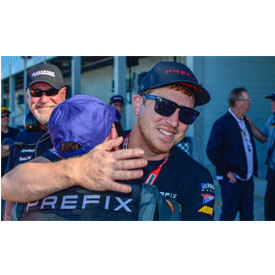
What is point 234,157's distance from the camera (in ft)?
14.1

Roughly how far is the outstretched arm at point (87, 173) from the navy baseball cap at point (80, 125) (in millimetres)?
56

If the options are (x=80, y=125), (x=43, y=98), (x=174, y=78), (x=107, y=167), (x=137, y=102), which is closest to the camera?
(x=107, y=167)

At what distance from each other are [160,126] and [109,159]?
87cm

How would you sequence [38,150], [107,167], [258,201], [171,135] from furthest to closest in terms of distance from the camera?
1. [258,201]
2. [38,150]
3. [171,135]
4. [107,167]

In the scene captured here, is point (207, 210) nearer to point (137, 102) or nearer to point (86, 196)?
point (86, 196)

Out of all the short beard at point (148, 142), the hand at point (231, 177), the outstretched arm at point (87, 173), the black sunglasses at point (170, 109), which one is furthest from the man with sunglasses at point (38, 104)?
the hand at point (231, 177)

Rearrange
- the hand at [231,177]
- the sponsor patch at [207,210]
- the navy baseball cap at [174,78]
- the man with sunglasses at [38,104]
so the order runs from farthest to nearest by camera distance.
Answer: the hand at [231,177], the man with sunglasses at [38,104], the navy baseball cap at [174,78], the sponsor patch at [207,210]

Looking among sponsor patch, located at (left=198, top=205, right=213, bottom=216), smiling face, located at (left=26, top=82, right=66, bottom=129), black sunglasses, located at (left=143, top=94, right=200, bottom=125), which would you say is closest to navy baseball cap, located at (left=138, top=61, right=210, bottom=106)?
black sunglasses, located at (left=143, top=94, right=200, bottom=125)

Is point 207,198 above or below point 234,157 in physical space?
below

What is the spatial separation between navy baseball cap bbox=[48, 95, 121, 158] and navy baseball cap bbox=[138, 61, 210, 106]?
25.6 inches

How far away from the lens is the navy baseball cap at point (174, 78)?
6.09 ft

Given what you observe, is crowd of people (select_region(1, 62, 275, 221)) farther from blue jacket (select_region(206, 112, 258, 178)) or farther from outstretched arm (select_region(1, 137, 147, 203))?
blue jacket (select_region(206, 112, 258, 178))

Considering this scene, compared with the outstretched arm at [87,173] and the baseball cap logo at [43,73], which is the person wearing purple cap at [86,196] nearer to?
the outstretched arm at [87,173]

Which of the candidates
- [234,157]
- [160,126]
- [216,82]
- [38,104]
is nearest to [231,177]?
[234,157]
